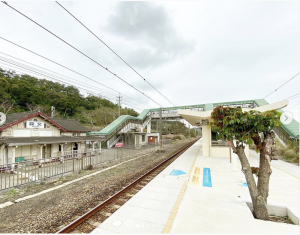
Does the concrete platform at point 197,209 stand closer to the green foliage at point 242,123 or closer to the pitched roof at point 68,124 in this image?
the green foliage at point 242,123

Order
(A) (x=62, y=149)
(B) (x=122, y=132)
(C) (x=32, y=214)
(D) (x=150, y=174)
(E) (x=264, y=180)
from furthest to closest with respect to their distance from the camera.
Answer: (B) (x=122, y=132)
(A) (x=62, y=149)
(D) (x=150, y=174)
(C) (x=32, y=214)
(E) (x=264, y=180)

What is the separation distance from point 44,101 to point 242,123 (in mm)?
42552

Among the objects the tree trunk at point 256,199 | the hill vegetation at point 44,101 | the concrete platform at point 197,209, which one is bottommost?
the concrete platform at point 197,209

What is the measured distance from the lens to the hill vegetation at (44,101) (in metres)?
29.5

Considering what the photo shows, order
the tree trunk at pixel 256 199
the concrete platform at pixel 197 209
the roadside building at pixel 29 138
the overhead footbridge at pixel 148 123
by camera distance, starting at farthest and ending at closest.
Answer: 1. the overhead footbridge at pixel 148 123
2. the roadside building at pixel 29 138
3. the tree trunk at pixel 256 199
4. the concrete platform at pixel 197 209

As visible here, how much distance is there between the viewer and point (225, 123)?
3.99 m

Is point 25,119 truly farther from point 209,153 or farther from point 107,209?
point 209,153

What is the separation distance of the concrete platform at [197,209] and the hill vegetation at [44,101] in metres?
32.0

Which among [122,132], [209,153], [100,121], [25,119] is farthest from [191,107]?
[25,119]

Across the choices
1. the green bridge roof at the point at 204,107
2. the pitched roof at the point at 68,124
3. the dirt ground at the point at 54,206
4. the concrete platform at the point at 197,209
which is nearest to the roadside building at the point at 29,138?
the pitched roof at the point at 68,124

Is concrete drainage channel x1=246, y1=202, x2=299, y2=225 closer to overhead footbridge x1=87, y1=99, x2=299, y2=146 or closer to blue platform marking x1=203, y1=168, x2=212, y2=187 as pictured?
blue platform marking x1=203, y1=168, x2=212, y2=187

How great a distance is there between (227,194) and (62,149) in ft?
52.2

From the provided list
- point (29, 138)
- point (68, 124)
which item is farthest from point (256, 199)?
point (68, 124)

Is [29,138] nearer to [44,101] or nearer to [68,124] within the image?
[68,124]
